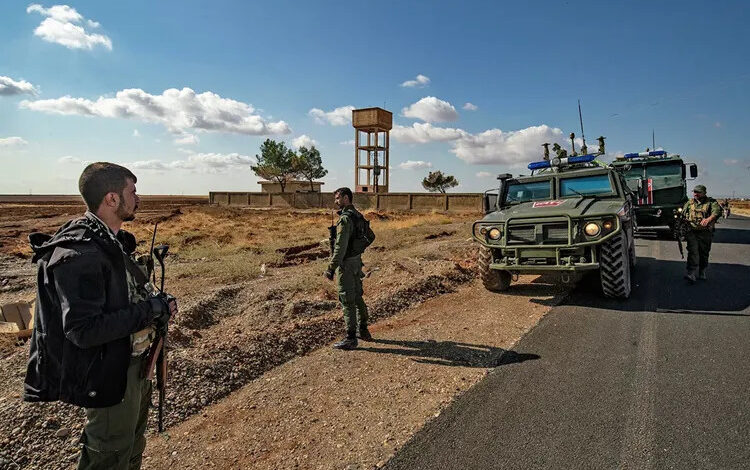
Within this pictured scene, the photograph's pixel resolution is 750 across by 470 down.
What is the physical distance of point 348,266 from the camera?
5133 millimetres

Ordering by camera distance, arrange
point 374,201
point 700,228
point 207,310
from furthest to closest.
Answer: point 374,201, point 700,228, point 207,310

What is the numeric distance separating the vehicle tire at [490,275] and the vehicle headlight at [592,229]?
4.83 feet

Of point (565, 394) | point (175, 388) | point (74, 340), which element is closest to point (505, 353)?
point (565, 394)

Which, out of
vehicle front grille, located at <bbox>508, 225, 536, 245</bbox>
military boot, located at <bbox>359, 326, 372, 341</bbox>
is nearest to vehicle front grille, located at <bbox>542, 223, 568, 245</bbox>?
vehicle front grille, located at <bbox>508, 225, 536, 245</bbox>

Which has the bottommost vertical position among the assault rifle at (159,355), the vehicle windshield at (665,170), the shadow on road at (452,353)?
the shadow on road at (452,353)

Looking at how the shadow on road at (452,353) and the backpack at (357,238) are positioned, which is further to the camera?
the backpack at (357,238)

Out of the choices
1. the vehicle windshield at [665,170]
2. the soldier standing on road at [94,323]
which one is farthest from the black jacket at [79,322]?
the vehicle windshield at [665,170]

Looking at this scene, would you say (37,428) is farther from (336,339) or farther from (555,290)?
(555,290)

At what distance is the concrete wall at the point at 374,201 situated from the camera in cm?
3022

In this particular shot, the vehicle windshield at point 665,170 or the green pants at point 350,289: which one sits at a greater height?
the vehicle windshield at point 665,170

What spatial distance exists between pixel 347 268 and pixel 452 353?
4.91 feet

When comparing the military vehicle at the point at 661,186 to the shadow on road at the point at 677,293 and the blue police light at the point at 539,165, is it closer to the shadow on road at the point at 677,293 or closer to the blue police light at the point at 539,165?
the shadow on road at the point at 677,293

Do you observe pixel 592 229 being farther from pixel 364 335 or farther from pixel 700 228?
pixel 364 335

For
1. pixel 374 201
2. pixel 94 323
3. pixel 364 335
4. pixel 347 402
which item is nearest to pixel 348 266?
pixel 364 335
